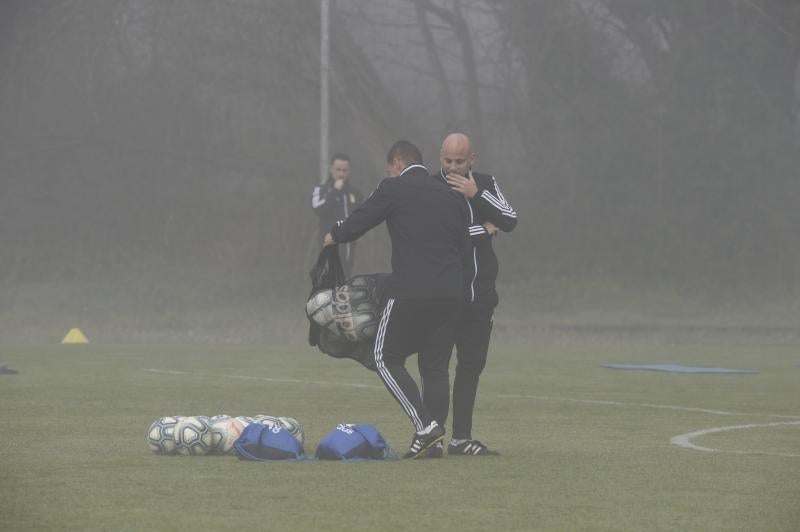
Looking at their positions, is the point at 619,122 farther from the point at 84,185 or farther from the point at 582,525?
the point at 582,525

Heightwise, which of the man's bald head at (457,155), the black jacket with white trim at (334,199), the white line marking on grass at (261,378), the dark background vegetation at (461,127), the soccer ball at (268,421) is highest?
the dark background vegetation at (461,127)

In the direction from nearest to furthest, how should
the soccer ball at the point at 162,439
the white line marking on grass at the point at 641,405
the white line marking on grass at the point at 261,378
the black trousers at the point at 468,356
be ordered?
1. the soccer ball at the point at 162,439
2. the black trousers at the point at 468,356
3. the white line marking on grass at the point at 641,405
4. the white line marking on grass at the point at 261,378

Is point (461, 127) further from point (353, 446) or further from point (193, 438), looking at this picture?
point (353, 446)

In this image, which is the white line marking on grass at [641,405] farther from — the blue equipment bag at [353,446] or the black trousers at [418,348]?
the blue equipment bag at [353,446]

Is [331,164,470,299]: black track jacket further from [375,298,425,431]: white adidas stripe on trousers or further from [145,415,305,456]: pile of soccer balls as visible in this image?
[145,415,305,456]: pile of soccer balls

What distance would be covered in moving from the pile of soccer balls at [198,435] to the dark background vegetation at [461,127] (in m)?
20.9

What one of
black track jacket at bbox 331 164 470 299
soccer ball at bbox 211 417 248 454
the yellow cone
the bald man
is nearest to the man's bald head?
the bald man

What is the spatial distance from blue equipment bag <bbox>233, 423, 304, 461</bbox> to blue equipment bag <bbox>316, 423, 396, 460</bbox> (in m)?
0.17

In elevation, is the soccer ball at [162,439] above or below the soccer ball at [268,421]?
below

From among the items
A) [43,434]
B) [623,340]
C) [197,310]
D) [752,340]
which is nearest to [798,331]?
[752,340]

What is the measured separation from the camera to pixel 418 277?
9.67 m

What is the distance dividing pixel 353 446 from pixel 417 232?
129 centimetres

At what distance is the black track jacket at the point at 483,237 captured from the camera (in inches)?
393

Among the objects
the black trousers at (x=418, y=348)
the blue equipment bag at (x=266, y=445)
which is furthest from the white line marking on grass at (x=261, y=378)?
the blue equipment bag at (x=266, y=445)
